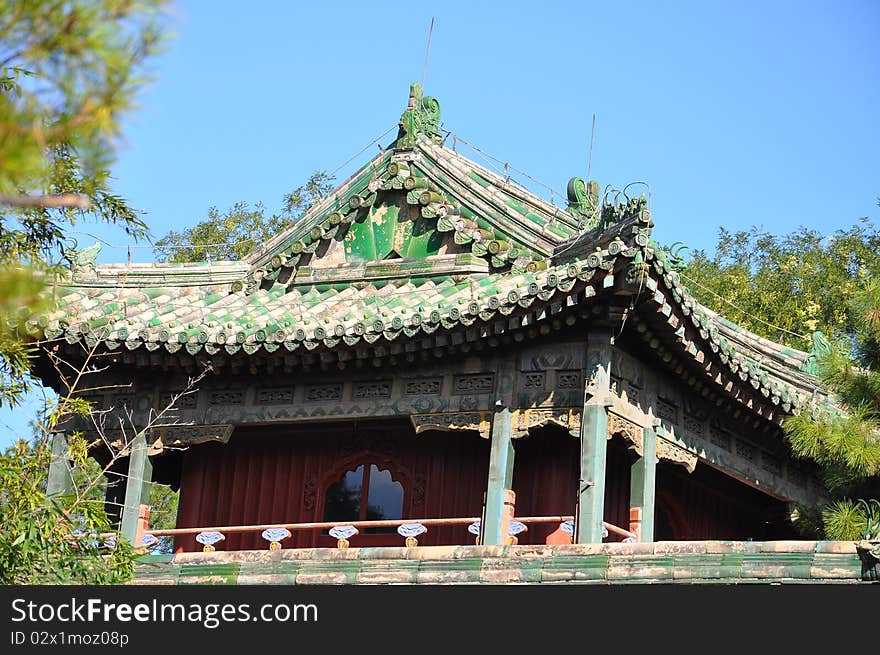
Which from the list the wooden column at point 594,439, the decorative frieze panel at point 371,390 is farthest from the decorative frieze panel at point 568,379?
the decorative frieze panel at point 371,390

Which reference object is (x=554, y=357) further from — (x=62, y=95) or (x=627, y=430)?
(x=62, y=95)

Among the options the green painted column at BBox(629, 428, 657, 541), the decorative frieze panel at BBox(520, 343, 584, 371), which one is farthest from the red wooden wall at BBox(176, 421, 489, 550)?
the green painted column at BBox(629, 428, 657, 541)

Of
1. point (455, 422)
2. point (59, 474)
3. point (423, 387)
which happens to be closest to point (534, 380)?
point (455, 422)

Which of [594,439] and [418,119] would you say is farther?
[418,119]

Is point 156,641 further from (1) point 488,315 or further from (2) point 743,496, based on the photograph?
(2) point 743,496

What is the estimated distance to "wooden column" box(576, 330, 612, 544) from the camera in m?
13.2

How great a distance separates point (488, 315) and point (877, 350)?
136 inches

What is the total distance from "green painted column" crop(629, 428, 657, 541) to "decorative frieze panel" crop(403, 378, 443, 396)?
204 cm

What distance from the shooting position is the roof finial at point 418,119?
1714 centimetres

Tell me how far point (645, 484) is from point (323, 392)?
334 cm

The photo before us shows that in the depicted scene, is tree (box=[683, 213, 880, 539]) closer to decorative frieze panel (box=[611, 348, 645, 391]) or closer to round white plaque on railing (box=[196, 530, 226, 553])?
decorative frieze panel (box=[611, 348, 645, 391])

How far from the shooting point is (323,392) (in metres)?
14.9

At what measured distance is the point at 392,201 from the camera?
16391mm

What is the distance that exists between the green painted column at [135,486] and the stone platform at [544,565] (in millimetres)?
1623
